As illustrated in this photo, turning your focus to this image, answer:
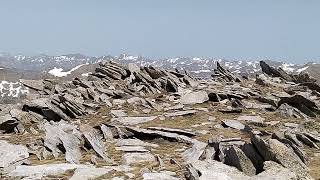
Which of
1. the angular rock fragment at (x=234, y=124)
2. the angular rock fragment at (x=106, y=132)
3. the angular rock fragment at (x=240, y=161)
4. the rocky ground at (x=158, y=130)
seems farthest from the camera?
the angular rock fragment at (x=234, y=124)

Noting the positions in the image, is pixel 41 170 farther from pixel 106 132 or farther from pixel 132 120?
pixel 132 120

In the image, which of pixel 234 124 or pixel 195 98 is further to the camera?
pixel 195 98

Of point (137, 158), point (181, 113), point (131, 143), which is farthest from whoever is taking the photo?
point (181, 113)

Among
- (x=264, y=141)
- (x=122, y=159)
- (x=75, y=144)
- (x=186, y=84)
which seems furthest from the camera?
(x=186, y=84)

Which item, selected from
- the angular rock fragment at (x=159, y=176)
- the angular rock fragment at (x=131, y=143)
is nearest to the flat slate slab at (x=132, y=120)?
the angular rock fragment at (x=131, y=143)

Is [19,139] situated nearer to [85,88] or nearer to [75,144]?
[75,144]

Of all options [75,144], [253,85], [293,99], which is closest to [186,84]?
[253,85]

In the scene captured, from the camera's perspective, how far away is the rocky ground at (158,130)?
20031 millimetres

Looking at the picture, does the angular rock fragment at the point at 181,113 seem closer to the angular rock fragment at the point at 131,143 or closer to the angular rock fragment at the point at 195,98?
the angular rock fragment at the point at 195,98

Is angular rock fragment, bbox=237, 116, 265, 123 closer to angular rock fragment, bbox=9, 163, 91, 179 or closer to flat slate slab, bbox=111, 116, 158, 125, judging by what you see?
flat slate slab, bbox=111, 116, 158, 125

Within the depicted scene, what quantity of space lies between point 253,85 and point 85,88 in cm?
2124

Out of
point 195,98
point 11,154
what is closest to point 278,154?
point 11,154

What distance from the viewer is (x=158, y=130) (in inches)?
1193

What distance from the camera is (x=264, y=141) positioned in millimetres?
20484
